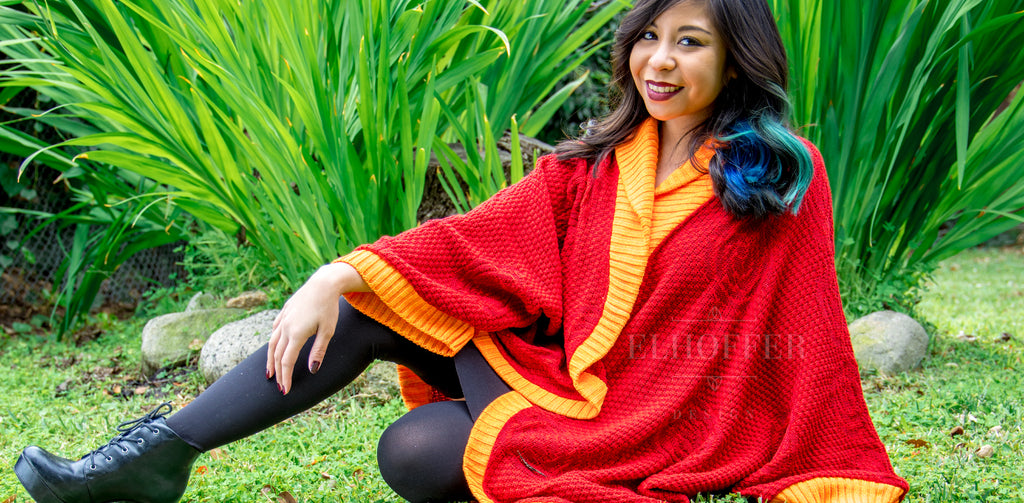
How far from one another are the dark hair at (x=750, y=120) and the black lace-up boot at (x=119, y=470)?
3.06 ft

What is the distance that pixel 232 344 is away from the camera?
2.22 meters

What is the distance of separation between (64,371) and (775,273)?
225cm

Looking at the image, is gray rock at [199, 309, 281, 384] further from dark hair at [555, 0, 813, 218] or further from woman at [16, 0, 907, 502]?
dark hair at [555, 0, 813, 218]

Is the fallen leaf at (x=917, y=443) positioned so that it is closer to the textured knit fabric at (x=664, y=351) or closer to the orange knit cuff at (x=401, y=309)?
the textured knit fabric at (x=664, y=351)

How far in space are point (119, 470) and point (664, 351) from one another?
850 mm

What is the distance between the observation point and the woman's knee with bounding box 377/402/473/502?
1272 mm

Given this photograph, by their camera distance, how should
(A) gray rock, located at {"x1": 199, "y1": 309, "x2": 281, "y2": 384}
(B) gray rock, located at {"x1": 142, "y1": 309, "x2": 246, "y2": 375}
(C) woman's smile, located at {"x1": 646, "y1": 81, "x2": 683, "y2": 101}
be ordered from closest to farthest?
1. (C) woman's smile, located at {"x1": 646, "y1": 81, "x2": 683, "y2": 101}
2. (A) gray rock, located at {"x1": 199, "y1": 309, "x2": 281, "y2": 384}
3. (B) gray rock, located at {"x1": 142, "y1": 309, "x2": 246, "y2": 375}

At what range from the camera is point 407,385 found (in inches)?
59.1

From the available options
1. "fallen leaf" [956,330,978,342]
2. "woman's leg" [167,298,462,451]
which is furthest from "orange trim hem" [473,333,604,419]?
"fallen leaf" [956,330,978,342]

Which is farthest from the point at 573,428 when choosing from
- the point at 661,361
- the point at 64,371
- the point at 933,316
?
the point at 933,316

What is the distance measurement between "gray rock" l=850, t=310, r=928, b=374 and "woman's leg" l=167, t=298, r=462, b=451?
60.3 inches

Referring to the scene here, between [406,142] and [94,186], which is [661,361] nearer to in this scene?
[406,142]

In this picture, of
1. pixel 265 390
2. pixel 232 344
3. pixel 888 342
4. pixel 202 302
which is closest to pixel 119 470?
pixel 265 390

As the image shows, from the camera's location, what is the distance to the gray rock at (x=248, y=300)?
2.53 metres
